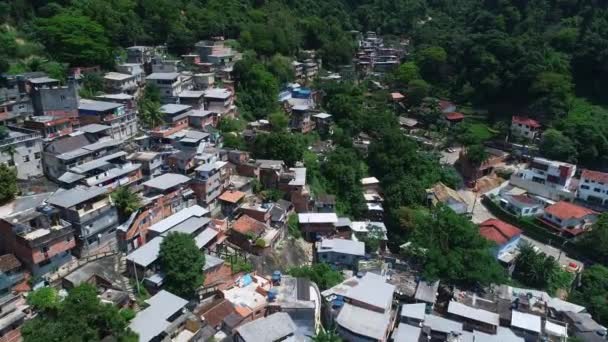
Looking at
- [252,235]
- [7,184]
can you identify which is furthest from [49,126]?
[252,235]

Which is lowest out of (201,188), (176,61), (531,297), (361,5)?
(531,297)

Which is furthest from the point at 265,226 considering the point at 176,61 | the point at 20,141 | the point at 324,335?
the point at 176,61

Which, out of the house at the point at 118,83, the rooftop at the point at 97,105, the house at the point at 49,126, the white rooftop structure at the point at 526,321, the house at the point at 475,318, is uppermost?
the house at the point at 118,83

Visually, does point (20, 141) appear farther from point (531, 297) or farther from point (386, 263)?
point (531, 297)

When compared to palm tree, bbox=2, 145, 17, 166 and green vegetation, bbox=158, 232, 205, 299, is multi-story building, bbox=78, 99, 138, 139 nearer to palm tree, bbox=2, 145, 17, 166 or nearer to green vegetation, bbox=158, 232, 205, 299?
palm tree, bbox=2, 145, 17, 166

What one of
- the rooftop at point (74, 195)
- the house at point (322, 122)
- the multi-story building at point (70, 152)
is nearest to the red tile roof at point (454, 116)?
the house at point (322, 122)

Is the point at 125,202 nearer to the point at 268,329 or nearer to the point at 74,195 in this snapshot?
the point at 74,195

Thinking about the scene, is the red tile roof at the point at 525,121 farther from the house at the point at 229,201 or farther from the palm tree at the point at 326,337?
the palm tree at the point at 326,337
